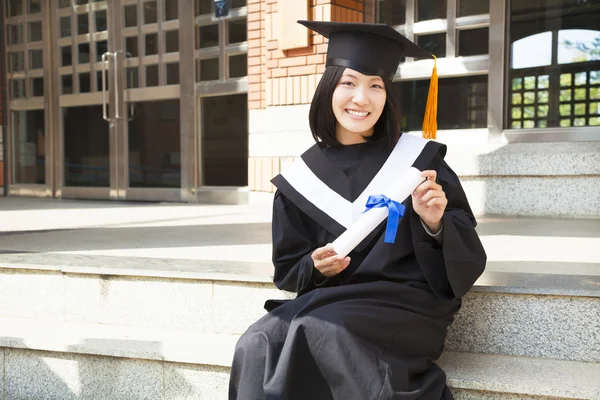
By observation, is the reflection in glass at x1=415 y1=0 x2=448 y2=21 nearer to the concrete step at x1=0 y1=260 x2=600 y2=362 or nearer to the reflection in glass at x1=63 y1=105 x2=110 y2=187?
the concrete step at x1=0 y1=260 x2=600 y2=362

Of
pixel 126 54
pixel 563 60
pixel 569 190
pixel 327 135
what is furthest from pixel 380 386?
pixel 126 54

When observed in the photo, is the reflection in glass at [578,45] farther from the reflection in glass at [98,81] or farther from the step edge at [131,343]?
the reflection in glass at [98,81]

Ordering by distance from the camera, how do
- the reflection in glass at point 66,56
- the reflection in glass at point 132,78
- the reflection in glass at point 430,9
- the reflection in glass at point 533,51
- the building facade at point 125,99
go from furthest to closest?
the reflection in glass at point 66,56 < the reflection in glass at point 132,78 < the building facade at point 125,99 < the reflection in glass at point 430,9 < the reflection in glass at point 533,51

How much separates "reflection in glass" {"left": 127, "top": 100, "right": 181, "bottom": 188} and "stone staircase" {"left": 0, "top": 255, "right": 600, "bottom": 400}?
4.30 m

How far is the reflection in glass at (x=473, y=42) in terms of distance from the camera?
5309 millimetres

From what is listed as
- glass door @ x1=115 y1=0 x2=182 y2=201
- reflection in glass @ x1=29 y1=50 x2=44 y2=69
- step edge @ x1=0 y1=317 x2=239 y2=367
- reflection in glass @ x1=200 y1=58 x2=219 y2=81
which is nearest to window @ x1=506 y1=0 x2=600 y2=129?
reflection in glass @ x1=200 y1=58 x2=219 y2=81

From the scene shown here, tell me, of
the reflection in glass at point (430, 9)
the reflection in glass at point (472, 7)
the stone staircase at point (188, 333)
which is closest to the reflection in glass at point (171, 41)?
the reflection in glass at point (430, 9)

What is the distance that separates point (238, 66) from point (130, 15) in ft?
5.49

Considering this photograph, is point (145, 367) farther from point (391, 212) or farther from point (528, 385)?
point (528, 385)

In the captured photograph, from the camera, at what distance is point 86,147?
7.87 metres

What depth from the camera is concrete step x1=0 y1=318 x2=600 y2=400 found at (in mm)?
1956

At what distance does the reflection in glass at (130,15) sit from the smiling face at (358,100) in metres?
5.86

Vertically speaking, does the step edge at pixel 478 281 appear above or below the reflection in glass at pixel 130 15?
below

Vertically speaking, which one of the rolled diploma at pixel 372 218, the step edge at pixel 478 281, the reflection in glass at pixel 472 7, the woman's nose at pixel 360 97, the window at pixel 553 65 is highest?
the reflection in glass at pixel 472 7
